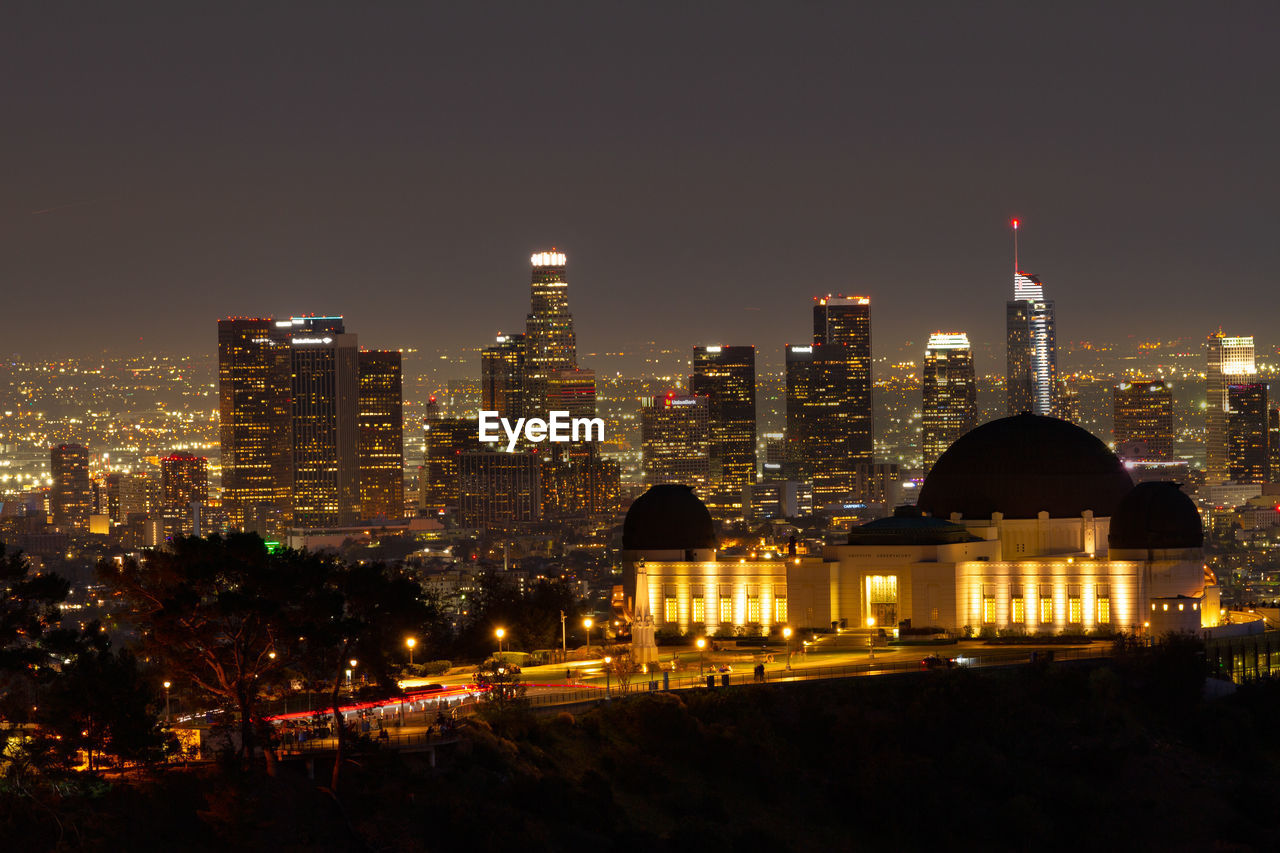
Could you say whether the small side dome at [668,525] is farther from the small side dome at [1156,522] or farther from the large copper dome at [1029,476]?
the small side dome at [1156,522]

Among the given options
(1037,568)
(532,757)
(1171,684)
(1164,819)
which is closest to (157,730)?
(532,757)

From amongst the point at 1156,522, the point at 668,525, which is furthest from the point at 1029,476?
the point at 668,525

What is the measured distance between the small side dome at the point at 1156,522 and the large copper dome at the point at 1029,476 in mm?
4520

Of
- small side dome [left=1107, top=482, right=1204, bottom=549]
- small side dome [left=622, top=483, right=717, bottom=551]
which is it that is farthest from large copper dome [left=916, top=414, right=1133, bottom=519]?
small side dome [left=622, top=483, right=717, bottom=551]

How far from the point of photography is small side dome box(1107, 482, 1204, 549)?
113812 millimetres

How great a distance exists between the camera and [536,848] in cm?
7031

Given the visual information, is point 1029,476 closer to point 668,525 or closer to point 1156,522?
point 1156,522

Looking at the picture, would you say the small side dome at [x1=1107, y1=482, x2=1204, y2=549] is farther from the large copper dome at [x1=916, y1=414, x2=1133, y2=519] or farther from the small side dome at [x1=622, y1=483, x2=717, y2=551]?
the small side dome at [x1=622, y1=483, x2=717, y2=551]

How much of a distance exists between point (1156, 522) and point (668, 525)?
2846cm

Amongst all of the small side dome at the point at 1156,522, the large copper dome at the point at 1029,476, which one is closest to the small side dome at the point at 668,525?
the large copper dome at the point at 1029,476

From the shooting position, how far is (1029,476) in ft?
402

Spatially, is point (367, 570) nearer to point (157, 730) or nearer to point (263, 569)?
point (263, 569)

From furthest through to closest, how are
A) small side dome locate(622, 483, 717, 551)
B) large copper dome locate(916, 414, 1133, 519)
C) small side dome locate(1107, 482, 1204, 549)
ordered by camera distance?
small side dome locate(622, 483, 717, 551) < large copper dome locate(916, 414, 1133, 519) < small side dome locate(1107, 482, 1204, 549)

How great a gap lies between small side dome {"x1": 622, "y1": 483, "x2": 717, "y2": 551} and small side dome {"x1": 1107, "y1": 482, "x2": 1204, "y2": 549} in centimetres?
2401
